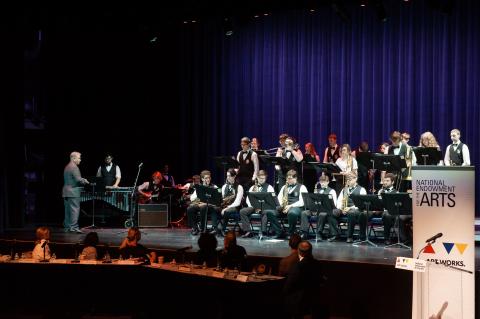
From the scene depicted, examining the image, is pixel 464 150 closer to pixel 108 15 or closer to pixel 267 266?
pixel 267 266

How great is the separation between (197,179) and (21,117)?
4004mm

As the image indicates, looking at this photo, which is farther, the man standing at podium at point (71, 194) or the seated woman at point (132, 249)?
the man standing at podium at point (71, 194)

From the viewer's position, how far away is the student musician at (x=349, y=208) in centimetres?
1200

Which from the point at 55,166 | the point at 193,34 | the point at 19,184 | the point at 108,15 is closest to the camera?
the point at 108,15

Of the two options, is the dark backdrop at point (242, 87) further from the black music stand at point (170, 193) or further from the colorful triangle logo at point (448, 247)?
the colorful triangle logo at point (448, 247)

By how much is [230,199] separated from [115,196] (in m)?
2.99

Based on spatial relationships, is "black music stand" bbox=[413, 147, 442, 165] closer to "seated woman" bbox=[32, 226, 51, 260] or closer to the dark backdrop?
the dark backdrop

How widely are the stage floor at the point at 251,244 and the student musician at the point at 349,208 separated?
0.29 metres

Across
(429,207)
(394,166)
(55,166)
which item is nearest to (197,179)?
(55,166)

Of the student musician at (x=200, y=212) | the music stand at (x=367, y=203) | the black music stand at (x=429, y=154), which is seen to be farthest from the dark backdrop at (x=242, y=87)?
the black music stand at (x=429, y=154)

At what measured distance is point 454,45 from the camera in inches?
609

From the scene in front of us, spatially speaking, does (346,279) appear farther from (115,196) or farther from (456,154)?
(115,196)

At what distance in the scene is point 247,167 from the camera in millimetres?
13820

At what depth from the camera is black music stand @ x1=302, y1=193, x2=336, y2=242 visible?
11795 mm
